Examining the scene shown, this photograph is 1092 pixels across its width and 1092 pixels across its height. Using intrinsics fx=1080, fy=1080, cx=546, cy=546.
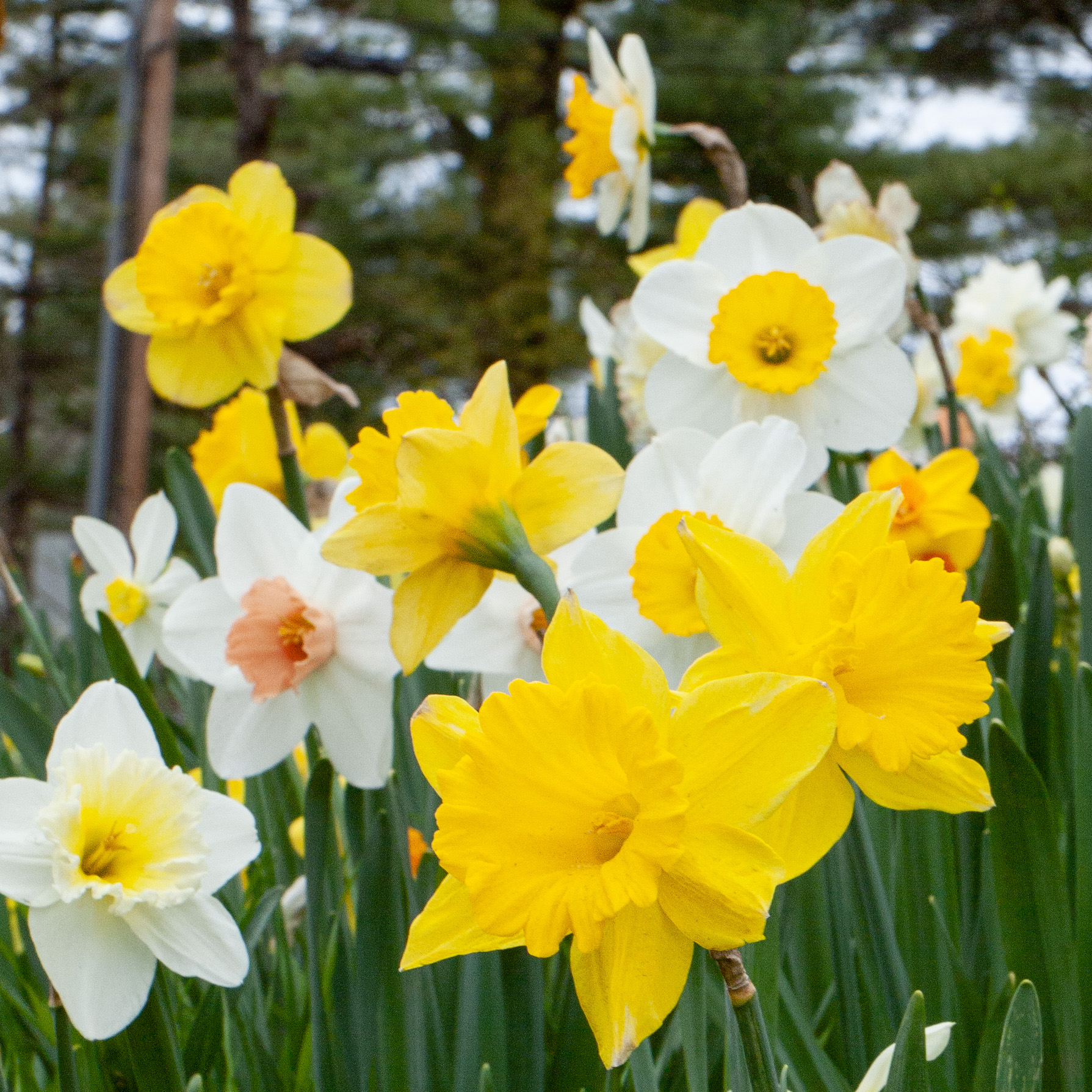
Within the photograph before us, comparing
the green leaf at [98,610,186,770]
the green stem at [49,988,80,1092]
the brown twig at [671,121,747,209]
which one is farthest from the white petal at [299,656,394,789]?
the brown twig at [671,121,747,209]

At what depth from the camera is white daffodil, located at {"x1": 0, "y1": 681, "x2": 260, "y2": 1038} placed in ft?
1.70

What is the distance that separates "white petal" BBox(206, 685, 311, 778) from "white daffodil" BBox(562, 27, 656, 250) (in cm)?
60

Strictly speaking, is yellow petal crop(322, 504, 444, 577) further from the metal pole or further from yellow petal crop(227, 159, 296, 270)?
the metal pole

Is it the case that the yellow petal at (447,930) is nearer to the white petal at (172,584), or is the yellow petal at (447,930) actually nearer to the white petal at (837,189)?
the white petal at (172,584)

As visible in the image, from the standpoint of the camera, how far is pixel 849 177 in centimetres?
104

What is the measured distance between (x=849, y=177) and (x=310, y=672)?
70 cm

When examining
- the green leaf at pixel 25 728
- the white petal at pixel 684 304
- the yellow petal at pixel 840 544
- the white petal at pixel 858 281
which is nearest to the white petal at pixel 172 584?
the green leaf at pixel 25 728

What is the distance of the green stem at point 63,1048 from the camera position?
544 mm

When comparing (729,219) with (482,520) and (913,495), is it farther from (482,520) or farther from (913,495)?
(482,520)

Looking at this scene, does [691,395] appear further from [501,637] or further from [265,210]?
[265,210]

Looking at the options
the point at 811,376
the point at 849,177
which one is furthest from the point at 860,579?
the point at 849,177

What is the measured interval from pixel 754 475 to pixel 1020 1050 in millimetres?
324

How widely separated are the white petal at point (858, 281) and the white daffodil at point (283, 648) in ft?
1.31

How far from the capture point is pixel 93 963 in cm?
53
